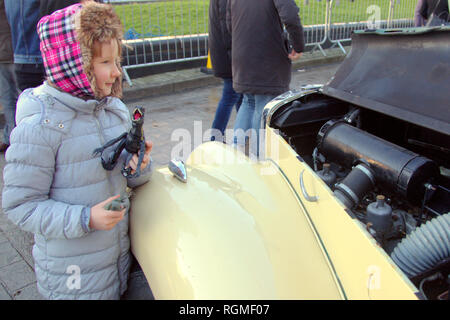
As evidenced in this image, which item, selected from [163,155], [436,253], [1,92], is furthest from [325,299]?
[1,92]

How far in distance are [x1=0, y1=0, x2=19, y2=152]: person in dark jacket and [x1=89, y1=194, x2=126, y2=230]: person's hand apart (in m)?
2.89

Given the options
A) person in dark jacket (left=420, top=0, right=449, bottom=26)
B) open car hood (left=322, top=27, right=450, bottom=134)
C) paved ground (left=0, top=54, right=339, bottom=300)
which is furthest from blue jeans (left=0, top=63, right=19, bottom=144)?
person in dark jacket (left=420, top=0, right=449, bottom=26)

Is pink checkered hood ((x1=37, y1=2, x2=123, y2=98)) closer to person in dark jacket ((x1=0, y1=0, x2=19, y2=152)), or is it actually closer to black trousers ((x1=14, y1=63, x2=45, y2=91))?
black trousers ((x1=14, y1=63, x2=45, y2=91))

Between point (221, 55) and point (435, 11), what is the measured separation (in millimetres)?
2869

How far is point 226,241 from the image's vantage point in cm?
141

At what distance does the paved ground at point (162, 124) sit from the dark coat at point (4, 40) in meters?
1.02

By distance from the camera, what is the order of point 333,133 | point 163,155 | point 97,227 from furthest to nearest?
point 163,155
point 333,133
point 97,227

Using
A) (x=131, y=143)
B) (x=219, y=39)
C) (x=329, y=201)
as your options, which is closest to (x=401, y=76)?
(x=329, y=201)

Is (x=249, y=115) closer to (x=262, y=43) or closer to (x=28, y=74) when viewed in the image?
(x=262, y=43)

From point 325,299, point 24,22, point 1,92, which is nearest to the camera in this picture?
point 325,299

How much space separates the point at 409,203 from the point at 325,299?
77cm

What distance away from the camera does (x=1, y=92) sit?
3928mm

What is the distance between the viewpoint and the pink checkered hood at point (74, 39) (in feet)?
4.62
